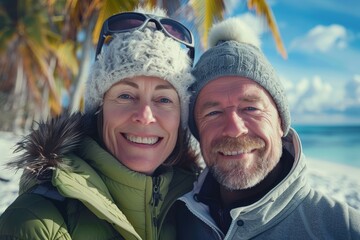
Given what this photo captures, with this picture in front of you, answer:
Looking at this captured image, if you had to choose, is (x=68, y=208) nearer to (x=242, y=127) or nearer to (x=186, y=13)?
(x=242, y=127)

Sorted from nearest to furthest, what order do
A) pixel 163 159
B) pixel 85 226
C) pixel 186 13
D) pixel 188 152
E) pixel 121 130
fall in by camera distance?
pixel 85 226
pixel 121 130
pixel 163 159
pixel 188 152
pixel 186 13

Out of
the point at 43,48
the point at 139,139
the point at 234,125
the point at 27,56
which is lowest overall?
the point at 139,139

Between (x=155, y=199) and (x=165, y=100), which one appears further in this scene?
(x=165, y=100)

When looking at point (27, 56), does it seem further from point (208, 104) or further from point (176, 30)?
point (208, 104)

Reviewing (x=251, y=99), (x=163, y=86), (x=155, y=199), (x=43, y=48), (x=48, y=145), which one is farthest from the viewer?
(x=43, y=48)

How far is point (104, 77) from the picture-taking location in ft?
6.89

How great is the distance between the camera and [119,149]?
2.06m

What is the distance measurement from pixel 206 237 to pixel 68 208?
747 mm

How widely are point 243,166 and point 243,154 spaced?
0.07 metres

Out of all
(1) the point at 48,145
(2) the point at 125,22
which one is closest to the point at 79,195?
(1) the point at 48,145


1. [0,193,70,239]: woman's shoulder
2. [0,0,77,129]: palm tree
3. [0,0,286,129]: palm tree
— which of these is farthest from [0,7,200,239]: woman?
[0,0,77,129]: palm tree

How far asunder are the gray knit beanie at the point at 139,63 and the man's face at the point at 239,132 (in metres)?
0.18

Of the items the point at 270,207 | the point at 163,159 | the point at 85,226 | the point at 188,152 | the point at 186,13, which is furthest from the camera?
the point at 186,13

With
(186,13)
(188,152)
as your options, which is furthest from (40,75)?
(188,152)
